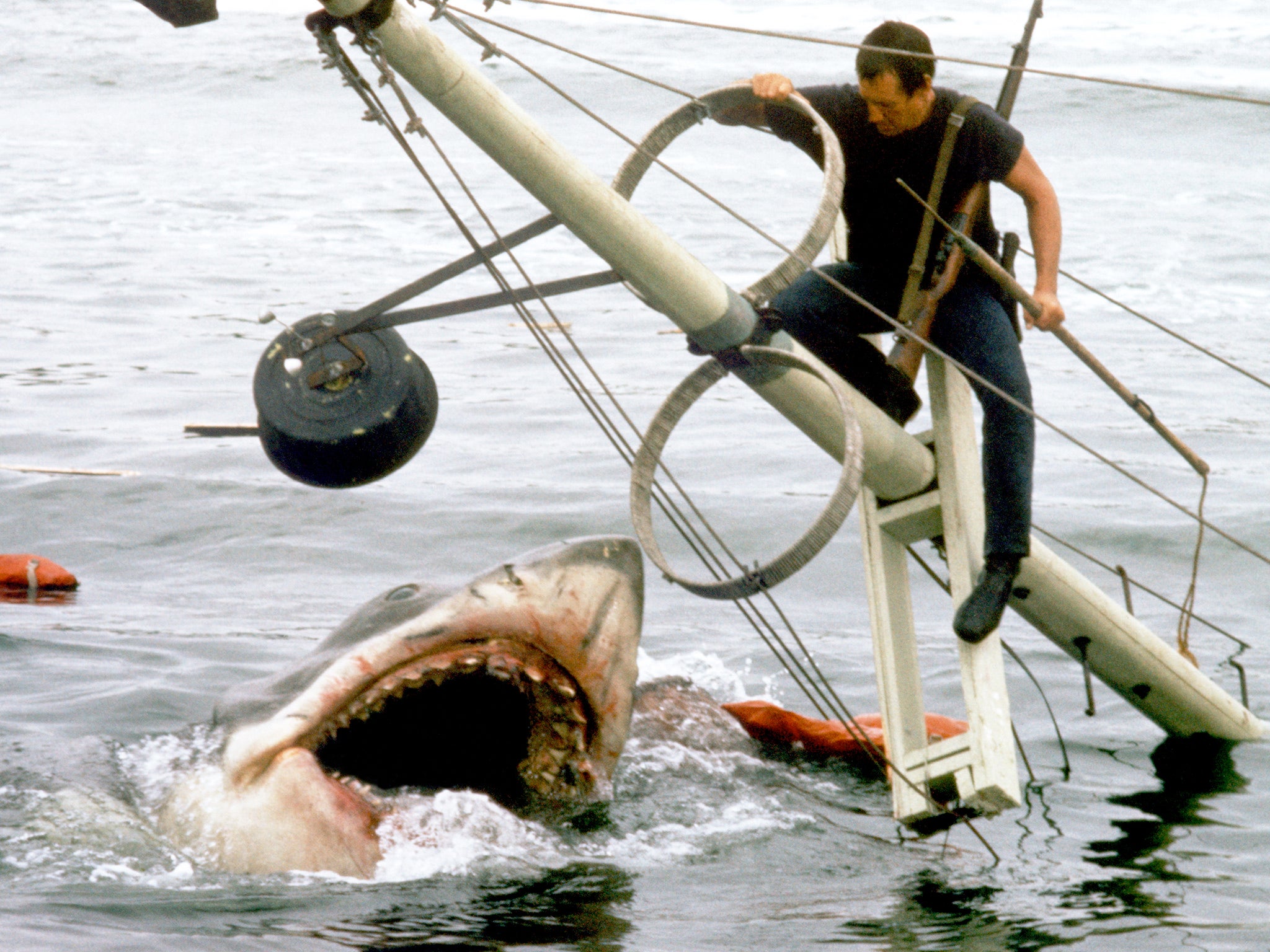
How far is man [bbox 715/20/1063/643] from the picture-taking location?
16.3ft

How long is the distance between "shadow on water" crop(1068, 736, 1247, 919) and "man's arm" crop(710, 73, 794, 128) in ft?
8.09

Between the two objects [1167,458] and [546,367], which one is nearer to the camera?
[1167,458]

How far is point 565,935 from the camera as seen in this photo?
4.34 meters

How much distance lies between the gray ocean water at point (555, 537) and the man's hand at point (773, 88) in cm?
166

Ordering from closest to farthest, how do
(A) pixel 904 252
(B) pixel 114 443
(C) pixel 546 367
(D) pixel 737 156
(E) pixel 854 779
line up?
(A) pixel 904 252, (E) pixel 854 779, (B) pixel 114 443, (C) pixel 546 367, (D) pixel 737 156

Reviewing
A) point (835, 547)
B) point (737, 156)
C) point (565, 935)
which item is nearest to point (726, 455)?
point (835, 547)

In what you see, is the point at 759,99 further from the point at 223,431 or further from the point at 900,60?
the point at 223,431

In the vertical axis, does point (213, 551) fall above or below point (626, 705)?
below

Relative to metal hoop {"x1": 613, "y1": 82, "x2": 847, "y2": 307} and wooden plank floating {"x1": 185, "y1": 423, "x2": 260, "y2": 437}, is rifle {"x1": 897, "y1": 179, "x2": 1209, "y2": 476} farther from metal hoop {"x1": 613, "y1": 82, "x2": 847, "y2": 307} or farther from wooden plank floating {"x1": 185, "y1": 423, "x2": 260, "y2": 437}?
wooden plank floating {"x1": 185, "y1": 423, "x2": 260, "y2": 437}

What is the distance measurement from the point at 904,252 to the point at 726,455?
22.7ft

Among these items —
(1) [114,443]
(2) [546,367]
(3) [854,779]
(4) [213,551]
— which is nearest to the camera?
(3) [854,779]

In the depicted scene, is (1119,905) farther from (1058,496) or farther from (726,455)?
(726,455)

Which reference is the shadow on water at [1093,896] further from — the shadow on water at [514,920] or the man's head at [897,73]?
the man's head at [897,73]

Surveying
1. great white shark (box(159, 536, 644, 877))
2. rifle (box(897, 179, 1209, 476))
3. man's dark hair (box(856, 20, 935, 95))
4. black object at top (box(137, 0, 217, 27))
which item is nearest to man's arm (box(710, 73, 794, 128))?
man's dark hair (box(856, 20, 935, 95))
